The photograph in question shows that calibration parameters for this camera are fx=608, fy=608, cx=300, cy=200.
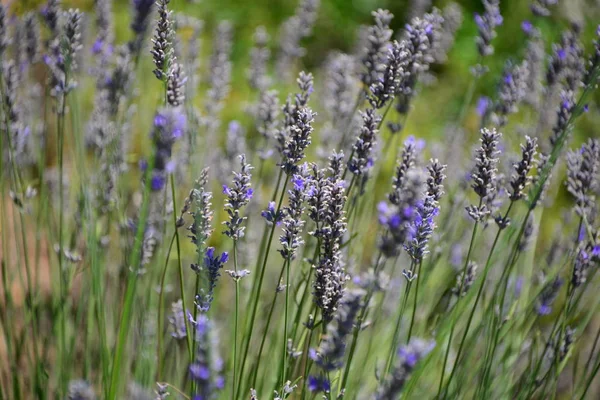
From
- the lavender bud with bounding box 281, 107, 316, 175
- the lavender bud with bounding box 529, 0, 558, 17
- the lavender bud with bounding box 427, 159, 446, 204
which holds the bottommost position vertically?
the lavender bud with bounding box 427, 159, 446, 204

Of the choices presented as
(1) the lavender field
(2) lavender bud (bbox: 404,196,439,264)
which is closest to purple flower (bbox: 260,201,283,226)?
(1) the lavender field

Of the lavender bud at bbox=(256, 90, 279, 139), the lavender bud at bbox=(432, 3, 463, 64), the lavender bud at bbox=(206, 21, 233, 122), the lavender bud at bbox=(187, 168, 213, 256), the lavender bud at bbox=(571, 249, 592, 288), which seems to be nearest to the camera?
the lavender bud at bbox=(187, 168, 213, 256)

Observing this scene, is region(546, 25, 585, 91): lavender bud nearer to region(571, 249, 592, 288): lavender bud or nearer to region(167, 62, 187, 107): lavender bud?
region(571, 249, 592, 288): lavender bud

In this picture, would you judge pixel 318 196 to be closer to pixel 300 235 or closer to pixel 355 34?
pixel 300 235


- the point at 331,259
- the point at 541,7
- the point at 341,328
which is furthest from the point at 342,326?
the point at 541,7

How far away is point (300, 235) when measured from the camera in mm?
1385

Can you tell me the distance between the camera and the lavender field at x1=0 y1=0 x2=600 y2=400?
954mm

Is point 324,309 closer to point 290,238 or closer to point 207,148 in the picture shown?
point 290,238

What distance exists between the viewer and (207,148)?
89.4 inches

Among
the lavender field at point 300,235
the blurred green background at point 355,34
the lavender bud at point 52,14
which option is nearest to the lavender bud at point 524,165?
the lavender field at point 300,235

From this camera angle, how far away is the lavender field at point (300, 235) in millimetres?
954

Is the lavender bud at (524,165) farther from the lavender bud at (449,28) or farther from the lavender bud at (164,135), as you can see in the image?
the lavender bud at (449,28)

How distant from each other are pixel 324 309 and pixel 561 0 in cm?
357

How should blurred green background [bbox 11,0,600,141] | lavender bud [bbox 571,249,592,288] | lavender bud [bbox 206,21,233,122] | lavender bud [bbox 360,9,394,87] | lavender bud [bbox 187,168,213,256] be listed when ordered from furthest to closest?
blurred green background [bbox 11,0,600,141] → lavender bud [bbox 206,21,233,122] → lavender bud [bbox 360,9,394,87] → lavender bud [bbox 571,249,592,288] → lavender bud [bbox 187,168,213,256]
